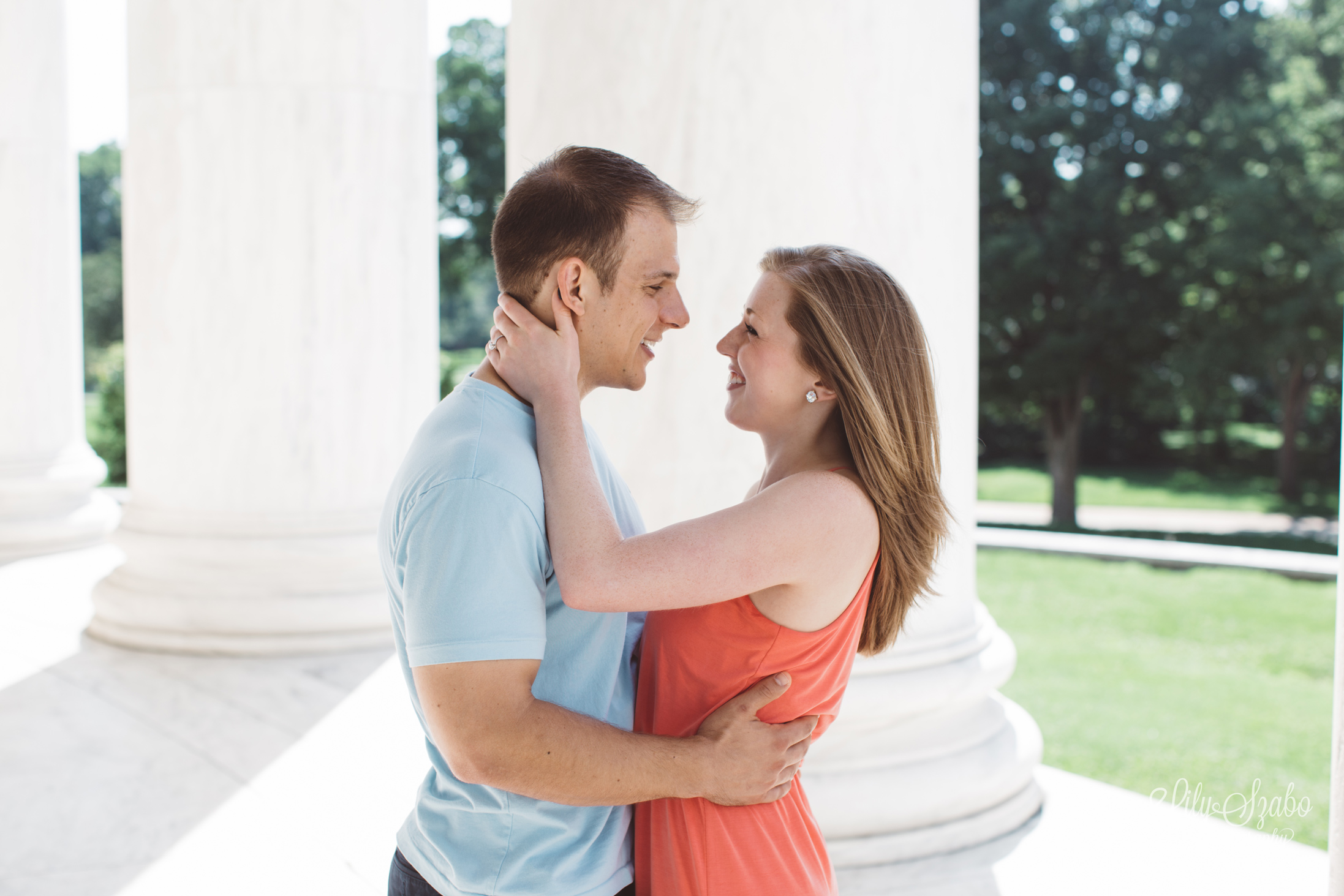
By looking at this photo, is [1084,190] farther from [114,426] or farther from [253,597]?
[114,426]

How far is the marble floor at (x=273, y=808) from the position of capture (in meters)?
25.0

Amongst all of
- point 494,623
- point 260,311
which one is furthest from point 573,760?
point 260,311

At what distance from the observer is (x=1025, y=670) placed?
7375 cm

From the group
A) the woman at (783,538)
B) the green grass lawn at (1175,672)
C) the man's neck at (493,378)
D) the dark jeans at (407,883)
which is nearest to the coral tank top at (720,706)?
the woman at (783,538)

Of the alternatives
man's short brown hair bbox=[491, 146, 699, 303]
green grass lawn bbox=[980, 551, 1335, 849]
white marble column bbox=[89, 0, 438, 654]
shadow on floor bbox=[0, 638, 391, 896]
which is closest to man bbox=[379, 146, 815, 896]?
man's short brown hair bbox=[491, 146, 699, 303]

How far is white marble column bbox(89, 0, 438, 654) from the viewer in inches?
1679

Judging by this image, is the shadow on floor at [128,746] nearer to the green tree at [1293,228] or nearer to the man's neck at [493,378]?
the man's neck at [493,378]

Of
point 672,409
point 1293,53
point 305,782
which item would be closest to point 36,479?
point 305,782

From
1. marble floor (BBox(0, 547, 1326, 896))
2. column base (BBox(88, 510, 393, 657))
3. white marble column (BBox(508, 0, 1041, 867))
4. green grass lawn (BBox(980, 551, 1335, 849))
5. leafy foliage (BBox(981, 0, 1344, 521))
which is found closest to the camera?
white marble column (BBox(508, 0, 1041, 867))

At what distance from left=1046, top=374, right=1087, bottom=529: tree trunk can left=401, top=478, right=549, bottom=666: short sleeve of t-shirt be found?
155m

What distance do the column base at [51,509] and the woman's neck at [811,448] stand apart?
5847 cm

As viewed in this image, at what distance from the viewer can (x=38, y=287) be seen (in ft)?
219

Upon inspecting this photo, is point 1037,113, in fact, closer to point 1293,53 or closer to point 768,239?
point 1293,53

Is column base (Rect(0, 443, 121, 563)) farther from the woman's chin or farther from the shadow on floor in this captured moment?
the woman's chin
